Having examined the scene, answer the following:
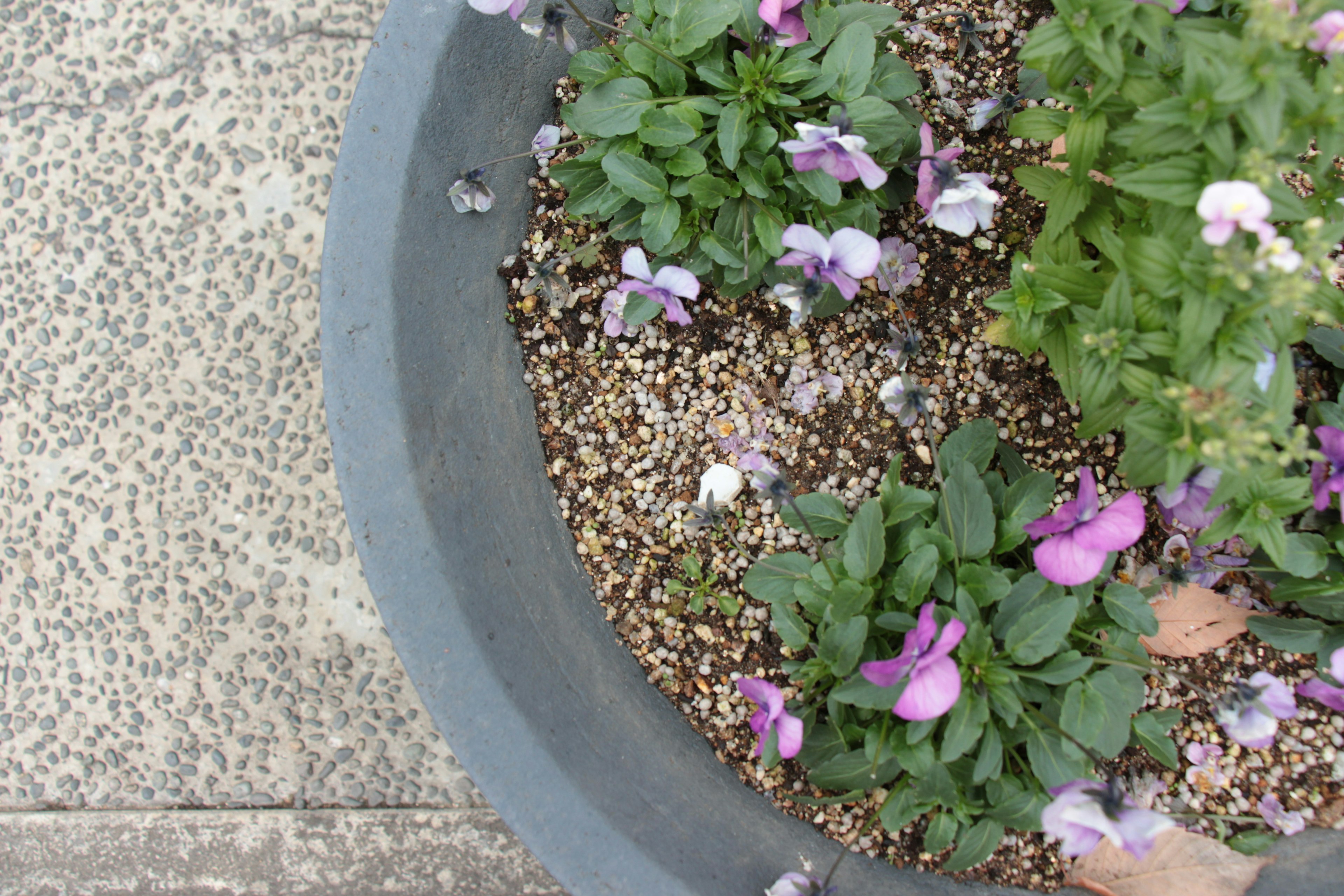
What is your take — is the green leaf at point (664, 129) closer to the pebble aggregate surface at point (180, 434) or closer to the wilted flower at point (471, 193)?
the wilted flower at point (471, 193)

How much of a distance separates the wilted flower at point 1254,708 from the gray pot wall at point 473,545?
0.39 metres

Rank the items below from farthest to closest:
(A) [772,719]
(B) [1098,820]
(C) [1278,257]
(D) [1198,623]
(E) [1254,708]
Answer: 1. (D) [1198,623]
2. (A) [772,719]
3. (E) [1254,708]
4. (B) [1098,820]
5. (C) [1278,257]

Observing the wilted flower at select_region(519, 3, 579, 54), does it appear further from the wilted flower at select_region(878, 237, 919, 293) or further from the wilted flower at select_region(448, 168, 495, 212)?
the wilted flower at select_region(878, 237, 919, 293)

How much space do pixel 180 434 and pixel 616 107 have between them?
1490 millimetres

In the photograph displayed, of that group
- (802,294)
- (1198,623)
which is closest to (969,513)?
(802,294)

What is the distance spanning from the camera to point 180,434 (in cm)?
216

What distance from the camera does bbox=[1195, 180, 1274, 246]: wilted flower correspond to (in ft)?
2.96

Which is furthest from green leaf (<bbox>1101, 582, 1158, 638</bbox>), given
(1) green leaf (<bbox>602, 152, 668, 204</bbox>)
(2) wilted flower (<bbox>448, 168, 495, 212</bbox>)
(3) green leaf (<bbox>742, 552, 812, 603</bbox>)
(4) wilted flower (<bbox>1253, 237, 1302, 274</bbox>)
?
(2) wilted flower (<bbox>448, 168, 495, 212</bbox>)

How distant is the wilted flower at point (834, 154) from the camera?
120 cm

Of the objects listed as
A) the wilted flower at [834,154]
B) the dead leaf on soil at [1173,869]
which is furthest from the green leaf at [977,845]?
the wilted flower at [834,154]

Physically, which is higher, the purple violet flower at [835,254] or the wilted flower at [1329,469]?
the purple violet flower at [835,254]

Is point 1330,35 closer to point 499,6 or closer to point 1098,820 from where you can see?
point 1098,820

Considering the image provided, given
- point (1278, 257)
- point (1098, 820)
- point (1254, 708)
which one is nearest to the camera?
point (1278, 257)

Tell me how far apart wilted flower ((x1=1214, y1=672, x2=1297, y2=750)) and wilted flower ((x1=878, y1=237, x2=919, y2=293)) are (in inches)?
33.0
